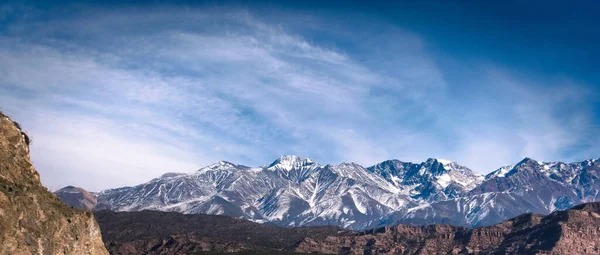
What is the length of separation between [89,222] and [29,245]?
2421cm

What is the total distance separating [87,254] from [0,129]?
28.3 metres

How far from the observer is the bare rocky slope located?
9144cm

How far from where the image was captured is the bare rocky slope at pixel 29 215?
300 ft

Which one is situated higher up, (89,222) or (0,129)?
(0,129)

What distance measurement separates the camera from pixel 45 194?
356ft

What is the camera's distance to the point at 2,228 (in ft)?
290

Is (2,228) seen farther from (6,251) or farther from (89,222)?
(89,222)

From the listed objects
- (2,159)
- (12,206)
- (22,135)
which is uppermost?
(22,135)

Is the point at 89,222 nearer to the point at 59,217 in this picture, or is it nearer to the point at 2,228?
the point at 59,217

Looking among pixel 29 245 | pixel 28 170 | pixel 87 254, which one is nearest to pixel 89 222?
pixel 87 254

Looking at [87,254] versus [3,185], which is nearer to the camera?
[3,185]

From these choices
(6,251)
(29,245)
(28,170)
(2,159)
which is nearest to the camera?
(6,251)

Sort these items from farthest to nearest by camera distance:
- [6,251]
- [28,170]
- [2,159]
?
[28,170] < [2,159] < [6,251]

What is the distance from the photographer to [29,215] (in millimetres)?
97250
